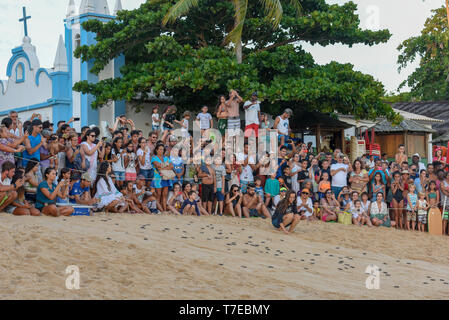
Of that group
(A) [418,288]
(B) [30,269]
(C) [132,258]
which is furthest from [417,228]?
(B) [30,269]

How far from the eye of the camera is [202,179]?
1291cm

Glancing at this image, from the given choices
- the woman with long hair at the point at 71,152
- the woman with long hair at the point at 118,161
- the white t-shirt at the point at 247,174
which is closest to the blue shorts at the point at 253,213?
the white t-shirt at the point at 247,174

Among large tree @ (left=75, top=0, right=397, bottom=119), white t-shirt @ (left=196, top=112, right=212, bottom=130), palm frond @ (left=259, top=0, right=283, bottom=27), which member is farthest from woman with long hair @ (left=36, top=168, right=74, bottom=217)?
palm frond @ (left=259, top=0, right=283, bottom=27)

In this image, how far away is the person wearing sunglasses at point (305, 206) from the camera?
1330 cm

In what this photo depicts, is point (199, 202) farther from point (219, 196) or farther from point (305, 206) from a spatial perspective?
point (305, 206)

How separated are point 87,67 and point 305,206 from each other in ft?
31.3

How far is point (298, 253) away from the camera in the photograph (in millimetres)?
9828

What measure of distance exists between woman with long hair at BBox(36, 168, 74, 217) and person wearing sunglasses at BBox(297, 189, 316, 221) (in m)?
5.47

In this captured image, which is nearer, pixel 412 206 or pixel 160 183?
pixel 160 183

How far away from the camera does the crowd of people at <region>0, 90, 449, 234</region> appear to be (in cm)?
1041

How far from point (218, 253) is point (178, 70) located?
29.1 ft

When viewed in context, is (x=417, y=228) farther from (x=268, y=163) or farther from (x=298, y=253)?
(x=298, y=253)

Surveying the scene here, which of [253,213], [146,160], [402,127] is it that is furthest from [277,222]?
[402,127]

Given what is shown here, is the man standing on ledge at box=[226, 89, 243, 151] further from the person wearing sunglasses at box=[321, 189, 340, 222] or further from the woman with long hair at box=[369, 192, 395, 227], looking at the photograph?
the woman with long hair at box=[369, 192, 395, 227]
